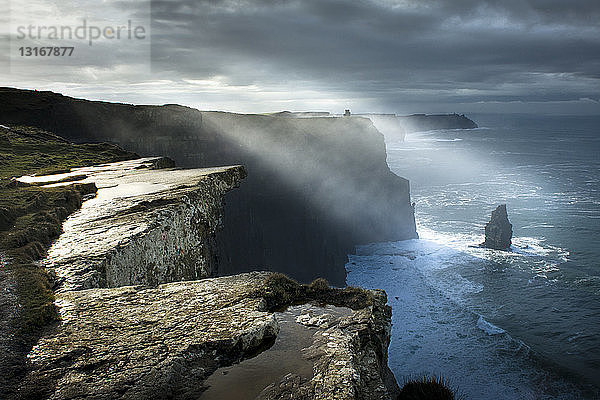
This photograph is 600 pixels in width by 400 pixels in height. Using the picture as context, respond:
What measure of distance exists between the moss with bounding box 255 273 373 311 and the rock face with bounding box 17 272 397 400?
66mm

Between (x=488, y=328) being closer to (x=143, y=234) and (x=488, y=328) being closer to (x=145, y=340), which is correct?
(x=143, y=234)

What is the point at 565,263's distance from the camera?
138ft

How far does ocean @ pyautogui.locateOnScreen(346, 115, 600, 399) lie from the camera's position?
78.2 ft

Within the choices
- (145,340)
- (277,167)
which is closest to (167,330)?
(145,340)

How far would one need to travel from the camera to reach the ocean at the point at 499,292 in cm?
2383

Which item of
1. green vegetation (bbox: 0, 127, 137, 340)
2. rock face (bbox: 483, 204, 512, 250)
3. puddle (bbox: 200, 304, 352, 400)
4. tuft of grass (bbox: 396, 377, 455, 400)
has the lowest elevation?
rock face (bbox: 483, 204, 512, 250)

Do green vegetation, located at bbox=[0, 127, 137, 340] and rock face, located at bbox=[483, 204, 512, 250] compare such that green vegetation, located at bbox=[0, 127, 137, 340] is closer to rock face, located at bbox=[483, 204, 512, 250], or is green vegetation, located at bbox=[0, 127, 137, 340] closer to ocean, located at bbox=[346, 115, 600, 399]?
ocean, located at bbox=[346, 115, 600, 399]

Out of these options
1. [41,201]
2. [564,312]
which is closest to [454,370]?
[564,312]

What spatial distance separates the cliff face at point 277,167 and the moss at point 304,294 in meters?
34.6

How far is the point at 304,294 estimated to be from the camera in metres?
5.27

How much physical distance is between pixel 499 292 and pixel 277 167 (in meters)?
27.3

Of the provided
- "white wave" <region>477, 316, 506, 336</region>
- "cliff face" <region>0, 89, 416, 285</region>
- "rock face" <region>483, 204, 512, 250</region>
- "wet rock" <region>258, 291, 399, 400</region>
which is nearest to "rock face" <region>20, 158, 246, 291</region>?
"wet rock" <region>258, 291, 399, 400</region>

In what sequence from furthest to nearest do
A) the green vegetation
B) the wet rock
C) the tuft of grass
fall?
1. the tuft of grass
2. the green vegetation
3. the wet rock

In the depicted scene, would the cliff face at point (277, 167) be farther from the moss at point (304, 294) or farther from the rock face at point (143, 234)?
the moss at point (304, 294)
